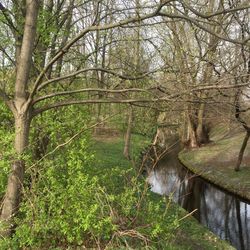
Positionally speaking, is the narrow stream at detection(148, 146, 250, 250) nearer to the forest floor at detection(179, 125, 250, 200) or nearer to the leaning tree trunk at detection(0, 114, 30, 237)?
the forest floor at detection(179, 125, 250, 200)

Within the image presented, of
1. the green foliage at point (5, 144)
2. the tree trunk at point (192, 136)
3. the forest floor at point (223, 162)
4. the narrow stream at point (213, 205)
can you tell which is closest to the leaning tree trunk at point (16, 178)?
the green foliage at point (5, 144)

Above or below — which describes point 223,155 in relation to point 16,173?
below

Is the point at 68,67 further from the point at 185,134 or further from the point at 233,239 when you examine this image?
the point at 185,134

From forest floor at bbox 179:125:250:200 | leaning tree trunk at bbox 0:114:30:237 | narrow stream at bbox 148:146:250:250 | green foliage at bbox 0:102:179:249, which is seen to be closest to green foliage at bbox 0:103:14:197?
leaning tree trunk at bbox 0:114:30:237

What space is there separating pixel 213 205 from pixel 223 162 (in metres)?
6.46

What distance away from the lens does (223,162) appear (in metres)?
23.7

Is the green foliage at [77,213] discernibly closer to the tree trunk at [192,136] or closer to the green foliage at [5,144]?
the green foliage at [5,144]

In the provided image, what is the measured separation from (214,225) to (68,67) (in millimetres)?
8207

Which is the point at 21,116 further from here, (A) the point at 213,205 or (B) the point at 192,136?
→ (B) the point at 192,136

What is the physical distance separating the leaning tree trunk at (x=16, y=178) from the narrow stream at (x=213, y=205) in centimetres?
464

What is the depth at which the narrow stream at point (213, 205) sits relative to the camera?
562 inches

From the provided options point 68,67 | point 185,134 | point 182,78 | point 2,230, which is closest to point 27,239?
point 2,230

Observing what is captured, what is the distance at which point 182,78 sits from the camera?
7.85 metres

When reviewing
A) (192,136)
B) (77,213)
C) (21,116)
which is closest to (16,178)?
(21,116)
